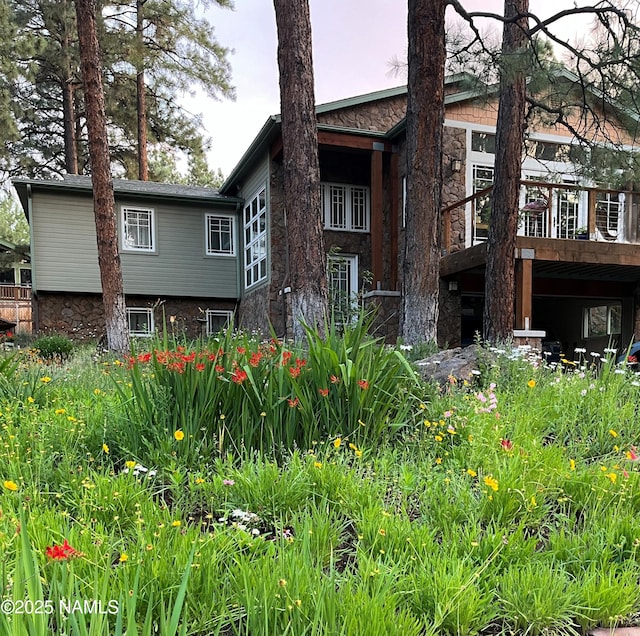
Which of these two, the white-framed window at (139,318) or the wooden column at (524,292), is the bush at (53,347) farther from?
the wooden column at (524,292)

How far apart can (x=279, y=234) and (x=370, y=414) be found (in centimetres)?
901

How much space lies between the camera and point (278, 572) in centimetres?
128

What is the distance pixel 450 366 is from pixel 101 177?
6762 mm

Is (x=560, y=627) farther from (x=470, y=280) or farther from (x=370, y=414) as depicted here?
(x=470, y=280)

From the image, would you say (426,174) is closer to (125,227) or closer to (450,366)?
(450,366)

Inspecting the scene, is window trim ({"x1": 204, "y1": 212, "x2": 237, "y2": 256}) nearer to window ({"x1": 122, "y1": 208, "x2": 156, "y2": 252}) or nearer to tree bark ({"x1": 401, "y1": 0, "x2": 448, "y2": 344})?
window ({"x1": 122, "y1": 208, "x2": 156, "y2": 252})

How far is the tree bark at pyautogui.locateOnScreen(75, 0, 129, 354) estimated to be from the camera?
7.41 m

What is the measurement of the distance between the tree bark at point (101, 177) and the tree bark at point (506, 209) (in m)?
6.09

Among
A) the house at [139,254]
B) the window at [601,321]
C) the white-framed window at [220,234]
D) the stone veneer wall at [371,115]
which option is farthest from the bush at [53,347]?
the window at [601,321]

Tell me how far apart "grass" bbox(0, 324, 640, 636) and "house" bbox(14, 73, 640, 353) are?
6080 millimetres

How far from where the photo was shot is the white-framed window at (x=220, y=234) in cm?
1382

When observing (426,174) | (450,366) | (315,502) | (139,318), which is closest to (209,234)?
(139,318)

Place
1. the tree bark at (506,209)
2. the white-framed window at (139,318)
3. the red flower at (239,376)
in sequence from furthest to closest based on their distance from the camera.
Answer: the white-framed window at (139,318), the tree bark at (506,209), the red flower at (239,376)

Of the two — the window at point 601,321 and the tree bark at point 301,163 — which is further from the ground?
the tree bark at point 301,163
